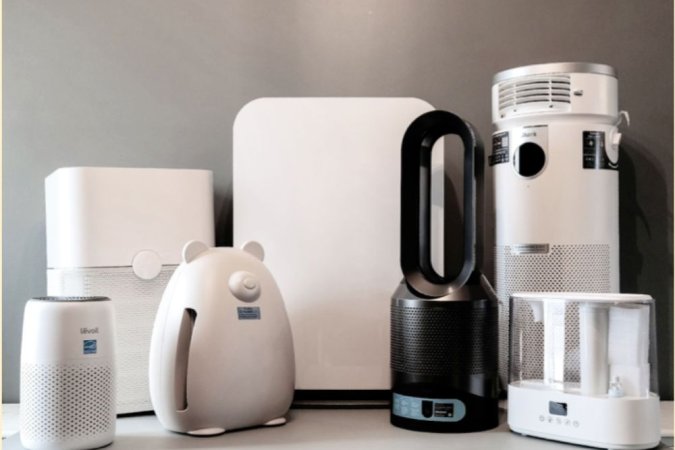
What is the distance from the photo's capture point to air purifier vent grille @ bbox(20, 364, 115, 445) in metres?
0.89

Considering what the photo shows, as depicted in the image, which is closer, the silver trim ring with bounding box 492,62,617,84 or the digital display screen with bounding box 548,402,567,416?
the digital display screen with bounding box 548,402,567,416

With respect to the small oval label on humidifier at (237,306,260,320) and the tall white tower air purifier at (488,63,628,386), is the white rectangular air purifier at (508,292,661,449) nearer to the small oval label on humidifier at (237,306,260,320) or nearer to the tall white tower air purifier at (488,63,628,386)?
the tall white tower air purifier at (488,63,628,386)

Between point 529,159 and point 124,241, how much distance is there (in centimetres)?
60

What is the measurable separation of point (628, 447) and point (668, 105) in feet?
2.17

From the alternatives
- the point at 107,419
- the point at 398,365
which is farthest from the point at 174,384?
→ the point at 398,365

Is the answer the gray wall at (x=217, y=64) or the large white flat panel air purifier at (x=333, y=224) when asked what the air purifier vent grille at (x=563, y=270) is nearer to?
the large white flat panel air purifier at (x=333, y=224)

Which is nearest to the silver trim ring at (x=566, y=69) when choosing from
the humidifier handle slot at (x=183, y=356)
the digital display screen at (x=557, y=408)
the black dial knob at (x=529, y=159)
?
the black dial knob at (x=529, y=159)

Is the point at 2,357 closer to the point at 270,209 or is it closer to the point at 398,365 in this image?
the point at 270,209

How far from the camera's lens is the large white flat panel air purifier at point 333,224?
1.20 metres

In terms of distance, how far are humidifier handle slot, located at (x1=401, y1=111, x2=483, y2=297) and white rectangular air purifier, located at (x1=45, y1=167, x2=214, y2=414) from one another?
329mm

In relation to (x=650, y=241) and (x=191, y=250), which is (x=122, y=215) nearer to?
(x=191, y=250)

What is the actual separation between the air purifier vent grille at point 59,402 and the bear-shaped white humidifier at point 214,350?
0.09 meters

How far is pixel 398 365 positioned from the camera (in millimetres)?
1020

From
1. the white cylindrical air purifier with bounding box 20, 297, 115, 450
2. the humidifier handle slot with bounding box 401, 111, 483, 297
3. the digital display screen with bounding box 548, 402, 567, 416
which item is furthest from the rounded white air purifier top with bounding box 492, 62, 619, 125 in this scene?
the white cylindrical air purifier with bounding box 20, 297, 115, 450
